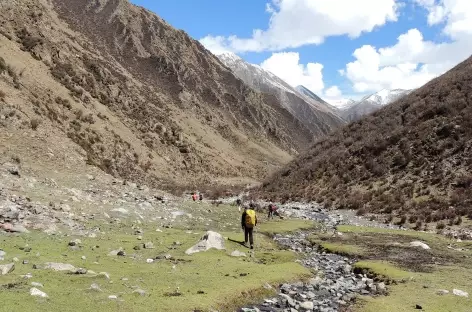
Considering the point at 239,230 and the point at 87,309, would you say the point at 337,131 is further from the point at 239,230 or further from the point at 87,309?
the point at 87,309

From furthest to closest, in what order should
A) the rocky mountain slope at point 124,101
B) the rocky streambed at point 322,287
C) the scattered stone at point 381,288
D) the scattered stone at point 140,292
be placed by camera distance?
the rocky mountain slope at point 124,101, the scattered stone at point 381,288, the rocky streambed at point 322,287, the scattered stone at point 140,292

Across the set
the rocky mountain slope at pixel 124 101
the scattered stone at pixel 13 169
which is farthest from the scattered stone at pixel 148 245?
the rocky mountain slope at pixel 124 101

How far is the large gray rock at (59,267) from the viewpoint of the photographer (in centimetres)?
1338

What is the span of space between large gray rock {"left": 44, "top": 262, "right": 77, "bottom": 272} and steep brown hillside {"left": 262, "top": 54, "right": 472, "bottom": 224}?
108ft

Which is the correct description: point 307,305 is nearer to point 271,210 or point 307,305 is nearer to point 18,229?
point 18,229

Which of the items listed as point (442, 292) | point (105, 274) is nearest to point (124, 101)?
point (105, 274)

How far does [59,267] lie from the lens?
44.4ft

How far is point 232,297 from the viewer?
13523mm

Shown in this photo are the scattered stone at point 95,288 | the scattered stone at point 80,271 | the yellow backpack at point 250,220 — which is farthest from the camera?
the yellow backpack at point 250,220

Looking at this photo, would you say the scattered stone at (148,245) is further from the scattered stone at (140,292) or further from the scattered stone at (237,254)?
the scattered stone at (140,292)

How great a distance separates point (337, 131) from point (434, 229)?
5015 cm

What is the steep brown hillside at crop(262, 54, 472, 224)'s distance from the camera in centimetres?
4375

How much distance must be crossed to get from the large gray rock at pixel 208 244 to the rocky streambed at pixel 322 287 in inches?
161

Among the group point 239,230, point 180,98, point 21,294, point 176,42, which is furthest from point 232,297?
point 176,42
